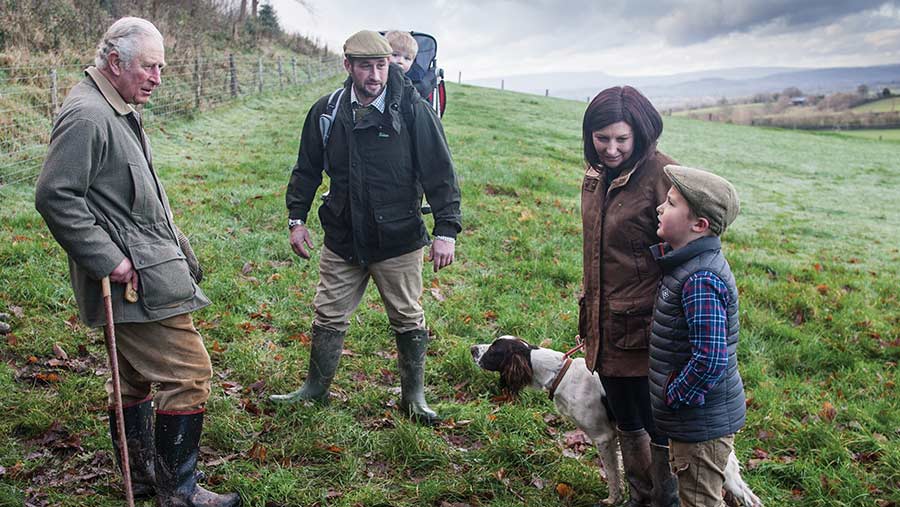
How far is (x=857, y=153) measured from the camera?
30.2m

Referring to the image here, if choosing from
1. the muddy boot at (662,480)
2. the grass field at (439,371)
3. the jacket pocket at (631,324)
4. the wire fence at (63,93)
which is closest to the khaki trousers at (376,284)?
the grass field at (439,371)

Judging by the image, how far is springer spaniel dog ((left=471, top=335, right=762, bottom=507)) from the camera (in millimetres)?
3646

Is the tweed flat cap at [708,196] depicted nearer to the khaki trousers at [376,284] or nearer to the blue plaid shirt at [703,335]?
the blue plaid shirt at [703,335]

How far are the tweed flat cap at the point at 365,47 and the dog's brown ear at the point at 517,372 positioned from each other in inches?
82.9

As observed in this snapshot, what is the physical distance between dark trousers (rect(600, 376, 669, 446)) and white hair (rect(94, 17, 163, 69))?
278 cm

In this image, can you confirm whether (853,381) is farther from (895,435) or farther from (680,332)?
(680,332)

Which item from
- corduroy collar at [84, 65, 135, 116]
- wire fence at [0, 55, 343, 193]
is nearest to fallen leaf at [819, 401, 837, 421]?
corduroy collar at [84, 65, 135, 116]

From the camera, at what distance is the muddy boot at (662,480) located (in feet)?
11.1

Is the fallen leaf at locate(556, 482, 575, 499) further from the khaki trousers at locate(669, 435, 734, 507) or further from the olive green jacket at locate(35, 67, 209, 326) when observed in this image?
the olive green jacket at locate(35, 67, 209, 326)

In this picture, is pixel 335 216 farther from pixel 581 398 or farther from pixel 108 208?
pixel 581 398

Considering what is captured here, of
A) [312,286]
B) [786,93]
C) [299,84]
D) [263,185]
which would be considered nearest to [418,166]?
[312,286]

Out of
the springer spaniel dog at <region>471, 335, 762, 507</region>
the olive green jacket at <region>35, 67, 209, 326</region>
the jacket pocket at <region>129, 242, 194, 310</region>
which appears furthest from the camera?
the springer spaniel dog at <region>471, 335, 762, 507</region>

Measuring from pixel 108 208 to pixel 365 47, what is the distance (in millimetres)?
1825

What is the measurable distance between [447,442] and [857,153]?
3232 cm
